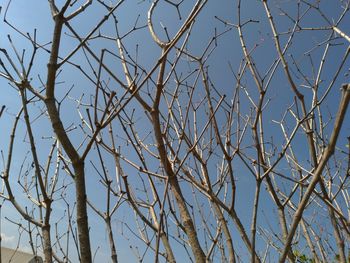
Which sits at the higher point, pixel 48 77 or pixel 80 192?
pixel 48 77

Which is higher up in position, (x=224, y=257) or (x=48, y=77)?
(x=224, y=257)

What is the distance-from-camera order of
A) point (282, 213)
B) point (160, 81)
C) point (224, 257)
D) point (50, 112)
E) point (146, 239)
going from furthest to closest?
1. point (224, 257)
2. point (146, 239)
3. point (282, 213)
4. point (160, 81)
5. point (50, 112)

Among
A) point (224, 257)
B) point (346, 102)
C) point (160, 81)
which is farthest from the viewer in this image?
Result: point (224, 257)

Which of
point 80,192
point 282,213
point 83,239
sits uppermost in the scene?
point 282,213

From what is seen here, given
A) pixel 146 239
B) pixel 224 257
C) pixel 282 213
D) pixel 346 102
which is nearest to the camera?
pixel 346 102

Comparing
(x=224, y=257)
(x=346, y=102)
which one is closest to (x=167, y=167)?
(x=346, y=102)

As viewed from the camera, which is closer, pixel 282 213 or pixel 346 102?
pixel 346 102

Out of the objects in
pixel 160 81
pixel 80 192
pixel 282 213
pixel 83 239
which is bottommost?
pixel 83 239

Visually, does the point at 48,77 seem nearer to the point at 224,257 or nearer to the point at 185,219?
the point at 185,219

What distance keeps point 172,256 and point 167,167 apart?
0.58 meters

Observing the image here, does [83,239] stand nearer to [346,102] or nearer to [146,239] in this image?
[346,102]

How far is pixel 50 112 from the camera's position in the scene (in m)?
1.20

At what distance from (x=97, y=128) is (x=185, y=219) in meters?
0.55

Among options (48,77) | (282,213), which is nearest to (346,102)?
(48,77)
